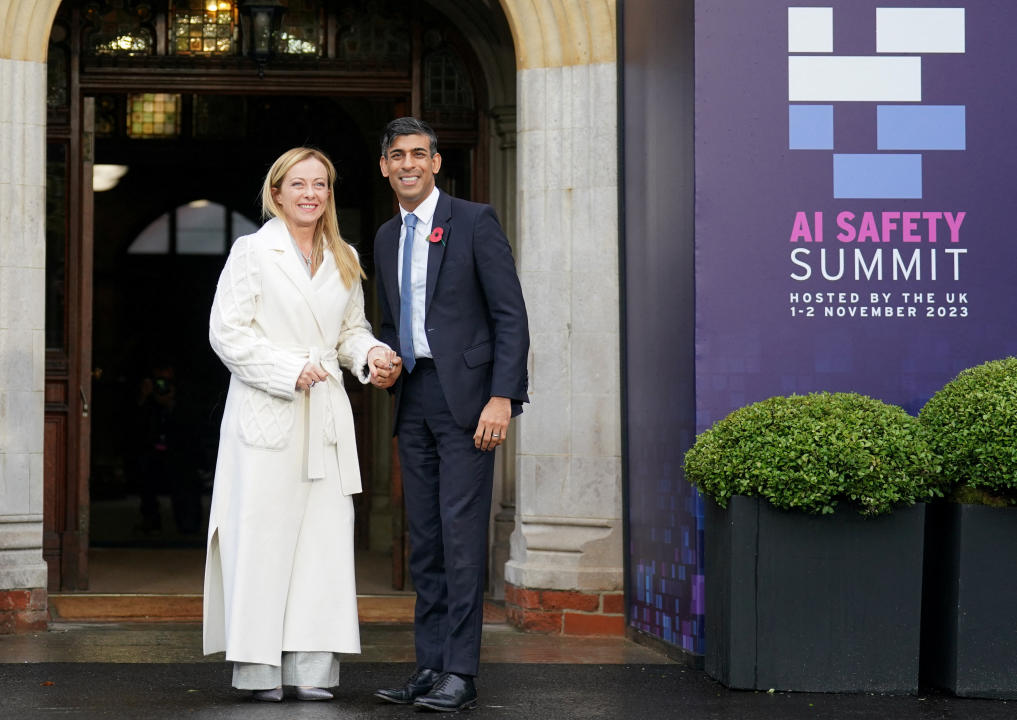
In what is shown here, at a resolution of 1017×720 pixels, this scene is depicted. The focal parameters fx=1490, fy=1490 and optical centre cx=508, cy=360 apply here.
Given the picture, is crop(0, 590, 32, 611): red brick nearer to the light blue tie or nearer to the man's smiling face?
the light blue tie

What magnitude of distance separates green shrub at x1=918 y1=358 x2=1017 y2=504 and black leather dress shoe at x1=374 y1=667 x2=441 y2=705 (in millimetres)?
2130

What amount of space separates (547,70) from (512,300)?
2609 millimetres

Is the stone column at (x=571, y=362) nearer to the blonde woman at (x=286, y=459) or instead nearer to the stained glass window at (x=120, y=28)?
the blonde woman at (x=286, y=459)

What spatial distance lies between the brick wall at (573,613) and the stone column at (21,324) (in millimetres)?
2470

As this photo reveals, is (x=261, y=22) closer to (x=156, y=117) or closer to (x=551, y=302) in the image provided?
(x=551, y=302)

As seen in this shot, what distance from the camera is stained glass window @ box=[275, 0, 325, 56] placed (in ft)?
29.9

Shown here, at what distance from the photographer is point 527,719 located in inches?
205

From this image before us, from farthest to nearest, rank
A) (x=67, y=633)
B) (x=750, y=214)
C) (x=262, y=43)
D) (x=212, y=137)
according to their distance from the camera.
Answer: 1. (x=212, y=137)
2. (x=262, y=43)
3. (x=67, y=633)
4. (x=750, y=214)

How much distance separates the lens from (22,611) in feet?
24.2

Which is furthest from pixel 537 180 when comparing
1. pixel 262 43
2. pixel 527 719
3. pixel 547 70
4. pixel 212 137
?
pixel 212 137

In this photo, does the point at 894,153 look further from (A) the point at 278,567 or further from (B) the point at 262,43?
(B) the point at 262,43

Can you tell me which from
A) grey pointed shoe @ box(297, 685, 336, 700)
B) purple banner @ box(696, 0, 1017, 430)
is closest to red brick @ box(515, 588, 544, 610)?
purple banner @ box(696, 0, 1017, 430)

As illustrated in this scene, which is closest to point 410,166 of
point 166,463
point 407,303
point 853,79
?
point 407,303

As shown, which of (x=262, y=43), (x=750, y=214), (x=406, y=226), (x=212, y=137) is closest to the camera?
(x=406, y=226)
